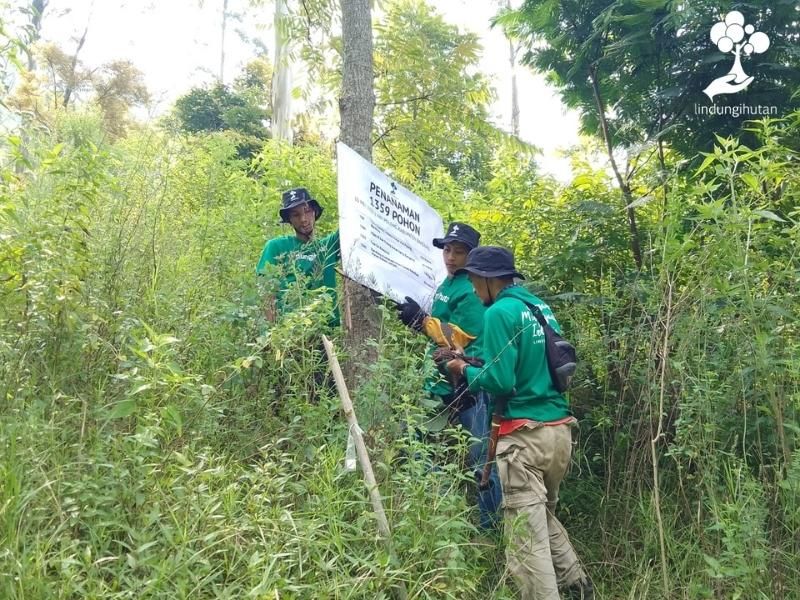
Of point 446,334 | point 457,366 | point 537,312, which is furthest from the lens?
point 446,334

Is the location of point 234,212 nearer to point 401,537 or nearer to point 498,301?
point 498,301

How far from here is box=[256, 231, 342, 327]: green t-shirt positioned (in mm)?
3785

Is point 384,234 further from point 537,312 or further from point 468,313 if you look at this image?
point 537,312

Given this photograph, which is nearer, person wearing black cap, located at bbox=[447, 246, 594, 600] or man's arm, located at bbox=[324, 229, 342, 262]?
person wearing black cap, located at bbox=[447, 246, 594, 600]

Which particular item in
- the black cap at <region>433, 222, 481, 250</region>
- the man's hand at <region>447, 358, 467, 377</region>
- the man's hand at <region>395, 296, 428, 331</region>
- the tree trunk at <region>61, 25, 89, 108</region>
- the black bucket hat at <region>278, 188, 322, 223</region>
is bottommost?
the man's hand at <region>447, 358, 467, 377</region>

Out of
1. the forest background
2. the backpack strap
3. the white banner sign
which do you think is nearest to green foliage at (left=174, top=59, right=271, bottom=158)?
the forest background

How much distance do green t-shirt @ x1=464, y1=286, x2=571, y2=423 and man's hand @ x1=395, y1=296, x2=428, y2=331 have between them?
21.6 inches

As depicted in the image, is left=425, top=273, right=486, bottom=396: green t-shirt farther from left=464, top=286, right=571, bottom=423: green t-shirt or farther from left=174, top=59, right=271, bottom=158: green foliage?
left=174, top=59, right=271, bottom=158: green foliage

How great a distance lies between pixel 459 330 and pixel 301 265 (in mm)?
1145

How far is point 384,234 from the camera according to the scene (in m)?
4.16

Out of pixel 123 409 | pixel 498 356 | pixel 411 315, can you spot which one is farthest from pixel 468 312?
pixel 123 409

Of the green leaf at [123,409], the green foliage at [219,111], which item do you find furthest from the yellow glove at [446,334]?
the green foliage at [219,111]

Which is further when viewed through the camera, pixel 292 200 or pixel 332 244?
pixel 292 200

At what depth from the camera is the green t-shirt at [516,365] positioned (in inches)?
130
